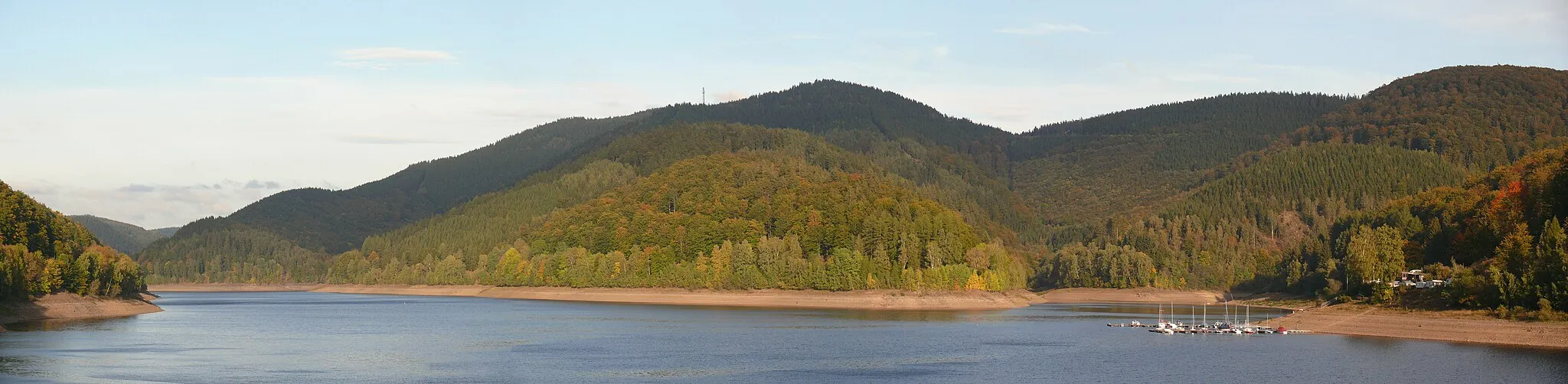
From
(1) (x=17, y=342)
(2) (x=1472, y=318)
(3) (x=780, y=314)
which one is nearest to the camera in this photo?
(1) (x=17, y=342)

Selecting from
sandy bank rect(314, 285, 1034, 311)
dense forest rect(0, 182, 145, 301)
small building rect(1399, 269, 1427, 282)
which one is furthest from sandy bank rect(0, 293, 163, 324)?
small building rect(1399, 269, 1427, 282)

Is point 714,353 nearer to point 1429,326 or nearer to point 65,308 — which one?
point 1429,326

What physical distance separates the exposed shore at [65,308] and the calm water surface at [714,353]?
2.62 meters

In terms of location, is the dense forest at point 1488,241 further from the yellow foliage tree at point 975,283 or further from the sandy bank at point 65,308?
the sandy bank at point 65,308

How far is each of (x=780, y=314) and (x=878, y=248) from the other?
3099cm

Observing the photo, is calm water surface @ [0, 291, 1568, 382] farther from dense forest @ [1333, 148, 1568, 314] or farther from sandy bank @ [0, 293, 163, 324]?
dense forest @ [1333, 148, 1568, 314]

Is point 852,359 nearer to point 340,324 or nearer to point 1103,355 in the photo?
point 1103,355

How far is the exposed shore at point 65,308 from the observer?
11681cm

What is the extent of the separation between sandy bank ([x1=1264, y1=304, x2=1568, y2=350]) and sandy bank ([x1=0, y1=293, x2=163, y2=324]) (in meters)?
108

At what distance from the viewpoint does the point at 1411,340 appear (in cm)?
10681

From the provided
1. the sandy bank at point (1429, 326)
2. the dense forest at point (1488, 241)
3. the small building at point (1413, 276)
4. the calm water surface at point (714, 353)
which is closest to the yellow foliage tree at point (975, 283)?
the calm water surface at point (714, 353)

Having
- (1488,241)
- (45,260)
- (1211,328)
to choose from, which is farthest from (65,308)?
(1488,241)

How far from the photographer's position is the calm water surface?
3162 inches

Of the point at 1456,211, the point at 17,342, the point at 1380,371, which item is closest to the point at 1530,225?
the point at 1456,211
